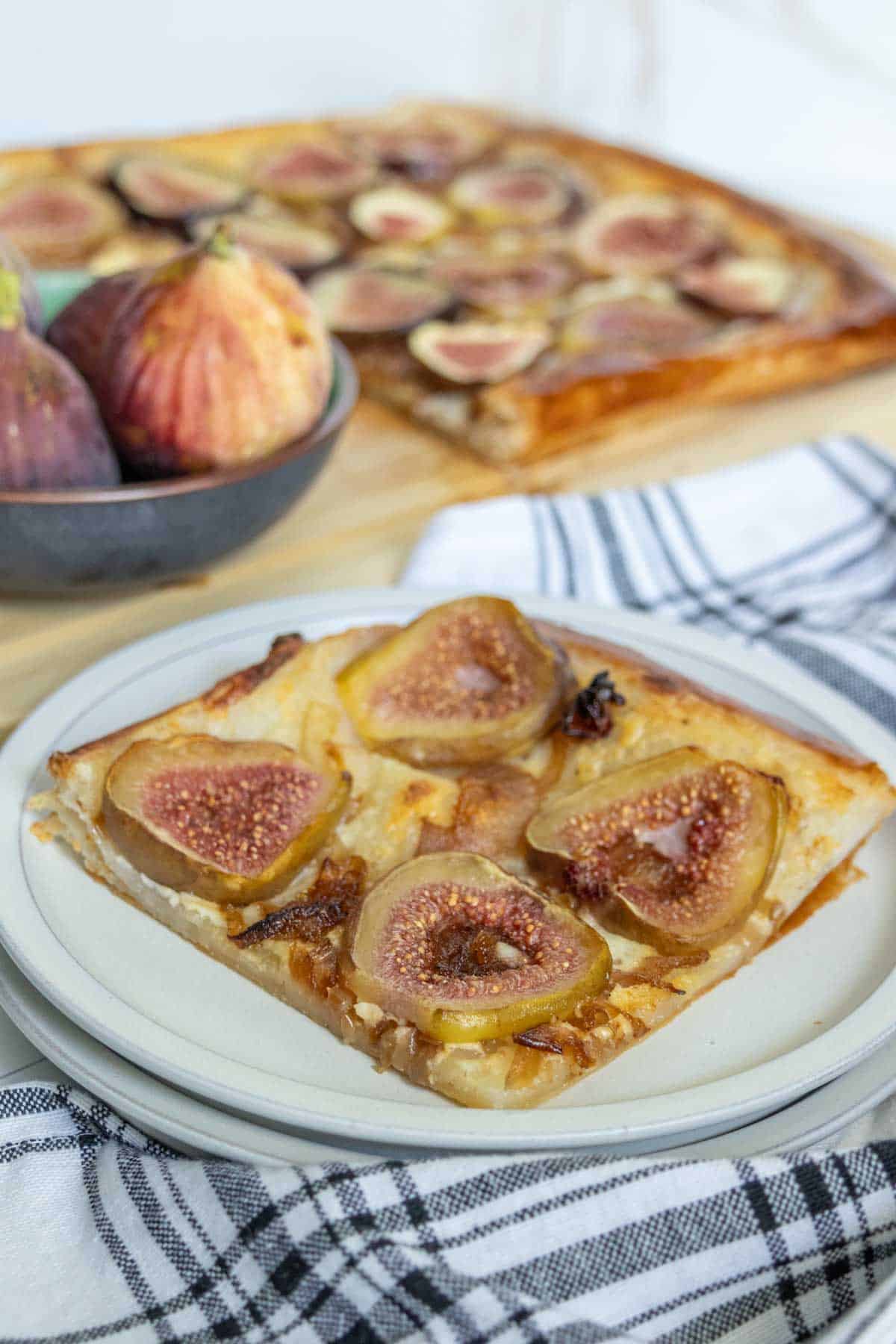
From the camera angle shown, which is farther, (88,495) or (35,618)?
(35,618)

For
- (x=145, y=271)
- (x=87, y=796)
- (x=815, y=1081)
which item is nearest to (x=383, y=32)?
(x=145, y=271)

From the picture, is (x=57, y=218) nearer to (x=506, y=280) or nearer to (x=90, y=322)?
(x=506, y=280)

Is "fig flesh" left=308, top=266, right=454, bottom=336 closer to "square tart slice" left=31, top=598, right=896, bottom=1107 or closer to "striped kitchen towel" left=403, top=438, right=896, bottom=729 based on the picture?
"striped kitchen towel" left=403, top=438, right=896, bottom=729

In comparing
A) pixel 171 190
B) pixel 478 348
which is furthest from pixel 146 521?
pixel 171 190

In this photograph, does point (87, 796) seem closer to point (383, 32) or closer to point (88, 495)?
point (88, 495)

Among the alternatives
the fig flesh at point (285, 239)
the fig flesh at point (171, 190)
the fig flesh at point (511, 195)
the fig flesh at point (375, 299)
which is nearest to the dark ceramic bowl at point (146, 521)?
the fig flesh at point (375, 299)

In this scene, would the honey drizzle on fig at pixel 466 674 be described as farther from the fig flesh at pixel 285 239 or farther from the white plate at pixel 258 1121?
the fig flesh at pixel 285 239

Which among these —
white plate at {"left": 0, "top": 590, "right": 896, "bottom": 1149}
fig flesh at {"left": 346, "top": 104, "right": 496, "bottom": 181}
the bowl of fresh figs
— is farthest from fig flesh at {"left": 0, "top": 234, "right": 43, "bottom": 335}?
fig flesh at {"left": 346, "top": 104, "right": 496, "bottom": 181}
